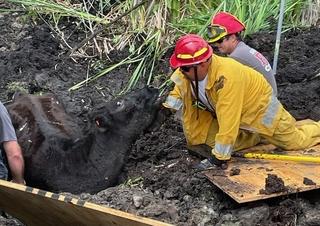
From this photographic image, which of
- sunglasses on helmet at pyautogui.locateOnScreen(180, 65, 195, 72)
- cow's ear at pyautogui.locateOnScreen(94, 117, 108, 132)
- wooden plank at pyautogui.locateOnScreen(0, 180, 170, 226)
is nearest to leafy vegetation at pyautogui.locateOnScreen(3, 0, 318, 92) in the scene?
cow's ear at pyautogui.locateOnScreen(94, 117, 108, 132)

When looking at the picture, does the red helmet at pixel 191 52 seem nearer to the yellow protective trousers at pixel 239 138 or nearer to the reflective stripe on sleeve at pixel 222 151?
the reflective stripe on sleeve at pixel 222 151

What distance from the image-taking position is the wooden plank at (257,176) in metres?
5.42

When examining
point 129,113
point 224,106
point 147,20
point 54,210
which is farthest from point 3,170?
point 147,20

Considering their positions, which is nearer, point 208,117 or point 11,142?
point 11,142

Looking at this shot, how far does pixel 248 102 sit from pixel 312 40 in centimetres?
321

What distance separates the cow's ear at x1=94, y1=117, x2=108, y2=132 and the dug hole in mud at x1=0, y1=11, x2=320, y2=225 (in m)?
0.21

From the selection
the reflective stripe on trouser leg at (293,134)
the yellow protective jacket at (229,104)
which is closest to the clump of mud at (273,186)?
the yellow protective jacket at (229,104)

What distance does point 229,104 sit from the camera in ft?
18.4

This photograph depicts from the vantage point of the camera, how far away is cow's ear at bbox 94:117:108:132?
6.48 m

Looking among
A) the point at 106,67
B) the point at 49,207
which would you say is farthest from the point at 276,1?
the point at 49,207

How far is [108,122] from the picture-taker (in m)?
6.48

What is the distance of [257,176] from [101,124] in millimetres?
1639

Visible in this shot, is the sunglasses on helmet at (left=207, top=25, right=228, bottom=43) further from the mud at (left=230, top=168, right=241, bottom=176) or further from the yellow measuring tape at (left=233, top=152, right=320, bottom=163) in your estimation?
the mud at (left=230, top=168, right=241, bottom=176)

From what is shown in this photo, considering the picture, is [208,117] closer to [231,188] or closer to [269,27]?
[231,188]
